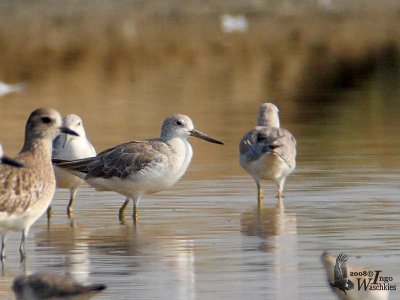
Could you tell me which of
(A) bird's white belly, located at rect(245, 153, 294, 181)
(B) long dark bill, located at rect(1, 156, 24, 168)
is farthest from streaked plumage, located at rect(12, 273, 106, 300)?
(A) bird's white belly, located at rect(245, 153, 294, 181)

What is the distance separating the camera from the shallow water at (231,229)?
30.6ft

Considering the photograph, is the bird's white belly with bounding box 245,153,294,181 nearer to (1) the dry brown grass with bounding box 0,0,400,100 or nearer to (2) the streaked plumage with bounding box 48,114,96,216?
(2) the streaked plumage with bounding box 48,114,96,216

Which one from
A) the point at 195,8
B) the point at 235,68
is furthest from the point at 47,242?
the point at 195,8

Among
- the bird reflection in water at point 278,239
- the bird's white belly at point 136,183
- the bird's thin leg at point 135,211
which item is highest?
the bird's white belly at point 136,183

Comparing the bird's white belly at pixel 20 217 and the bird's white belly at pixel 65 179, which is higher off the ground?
the bird's white belly at pixel 65 179

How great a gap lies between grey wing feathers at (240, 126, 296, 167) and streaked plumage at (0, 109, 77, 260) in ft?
12.2

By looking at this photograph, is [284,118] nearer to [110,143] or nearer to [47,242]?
[110,143]

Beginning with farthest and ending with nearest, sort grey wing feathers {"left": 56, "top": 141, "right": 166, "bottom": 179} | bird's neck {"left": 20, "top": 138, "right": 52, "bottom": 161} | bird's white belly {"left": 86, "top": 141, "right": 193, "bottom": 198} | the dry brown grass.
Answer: the dry brown grass, grey wing feathers {"left": 56, "top": 141, "right": 166, "bottom": 179}, bird's white belly {"left": 86, "top": 141, "right": 193, "bottom": 198}, bird's neck {"left": 20, "top": 138, "right": 52, "bottom": 161}

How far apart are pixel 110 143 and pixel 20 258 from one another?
8784 millimetres

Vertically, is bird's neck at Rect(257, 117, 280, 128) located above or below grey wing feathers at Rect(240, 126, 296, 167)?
above

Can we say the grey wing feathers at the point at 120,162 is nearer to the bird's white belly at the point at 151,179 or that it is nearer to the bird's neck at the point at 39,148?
the bird's white belly at the point at 151,179

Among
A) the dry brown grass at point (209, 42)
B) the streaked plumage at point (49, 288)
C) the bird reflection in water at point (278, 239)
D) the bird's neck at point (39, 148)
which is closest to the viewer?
the streaked plumage at point (49, 288)

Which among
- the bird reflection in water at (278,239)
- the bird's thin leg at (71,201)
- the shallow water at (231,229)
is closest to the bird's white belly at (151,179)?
the shallow water at (231,229)

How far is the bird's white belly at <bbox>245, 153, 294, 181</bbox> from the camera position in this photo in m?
13.8
